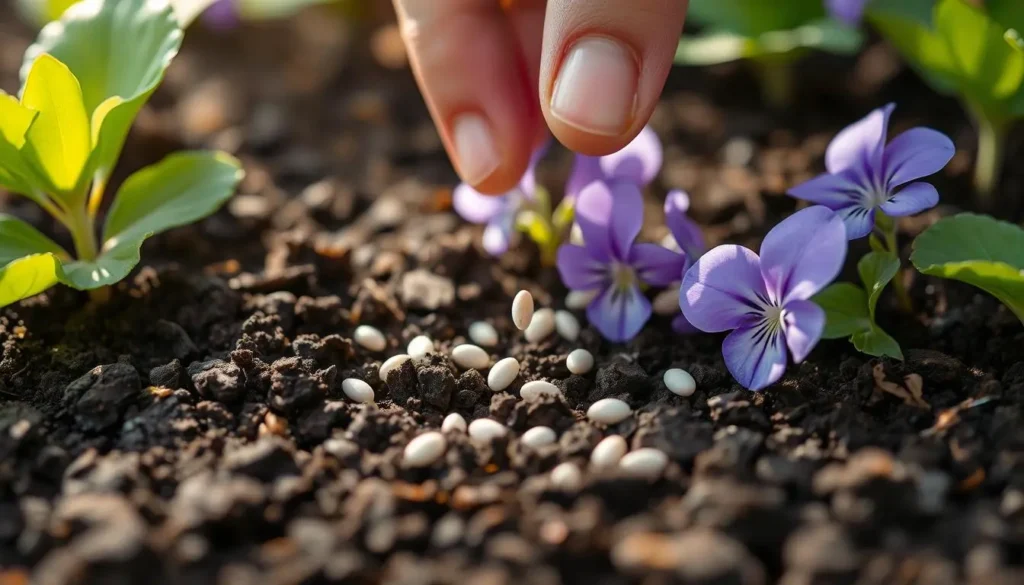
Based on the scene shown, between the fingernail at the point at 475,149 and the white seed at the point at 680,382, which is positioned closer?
the white seed at the point at 680,382

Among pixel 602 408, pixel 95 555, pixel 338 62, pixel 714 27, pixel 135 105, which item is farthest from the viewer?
pixel 338 62

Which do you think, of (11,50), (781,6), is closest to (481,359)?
(781,6)

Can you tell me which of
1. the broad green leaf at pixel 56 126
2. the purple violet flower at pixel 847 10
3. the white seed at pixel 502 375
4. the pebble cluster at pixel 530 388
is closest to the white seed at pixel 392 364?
the pebble cluster at pixel 530 388

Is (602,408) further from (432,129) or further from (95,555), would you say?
(432,129)

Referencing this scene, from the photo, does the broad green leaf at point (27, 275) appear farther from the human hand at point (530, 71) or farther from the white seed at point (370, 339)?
the human hand at point (530, 71)

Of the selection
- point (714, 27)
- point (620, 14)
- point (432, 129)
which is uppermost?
point (620, 14)

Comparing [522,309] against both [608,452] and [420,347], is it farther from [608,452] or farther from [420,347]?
[608,452]

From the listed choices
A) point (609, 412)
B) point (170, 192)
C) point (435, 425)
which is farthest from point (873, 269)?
point (170, 192)
